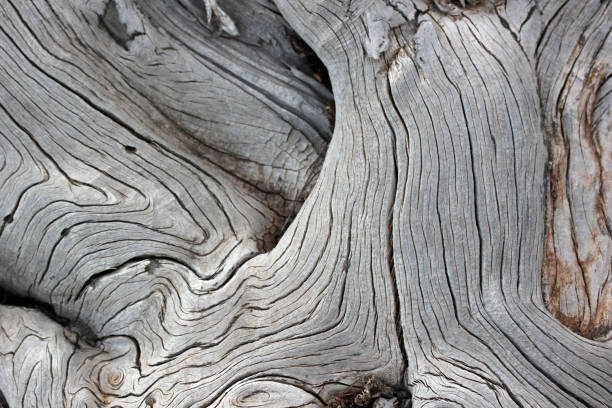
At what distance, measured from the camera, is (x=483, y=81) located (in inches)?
86.9

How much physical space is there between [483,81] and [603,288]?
3.64 ft

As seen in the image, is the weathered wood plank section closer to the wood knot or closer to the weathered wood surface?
the weathered wood surface

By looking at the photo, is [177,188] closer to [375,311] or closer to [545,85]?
[375,311]

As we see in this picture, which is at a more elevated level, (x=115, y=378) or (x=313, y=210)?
(x=313, y=210)

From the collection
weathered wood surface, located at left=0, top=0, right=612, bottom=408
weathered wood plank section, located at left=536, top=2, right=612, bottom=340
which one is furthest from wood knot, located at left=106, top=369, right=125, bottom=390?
weathered wood plank section, located at left=536, top=2, right=612, bottom=340

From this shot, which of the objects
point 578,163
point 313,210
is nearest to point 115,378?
point 313,210

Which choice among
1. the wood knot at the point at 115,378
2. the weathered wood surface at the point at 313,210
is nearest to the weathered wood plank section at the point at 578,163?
the weathered wood surface at the point at 313,210

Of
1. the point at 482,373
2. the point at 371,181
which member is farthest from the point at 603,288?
the point at 371,181

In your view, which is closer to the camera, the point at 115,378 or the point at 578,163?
the point at 578,163

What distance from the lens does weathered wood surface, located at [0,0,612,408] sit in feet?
7.02

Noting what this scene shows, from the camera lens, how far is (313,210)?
237 centimetres

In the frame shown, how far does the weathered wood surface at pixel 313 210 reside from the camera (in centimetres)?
214

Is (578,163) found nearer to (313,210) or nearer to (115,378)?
(313,210)

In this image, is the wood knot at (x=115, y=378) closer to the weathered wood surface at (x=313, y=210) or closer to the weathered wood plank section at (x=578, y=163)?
the weathered wood surface at (x=313, y=210)
